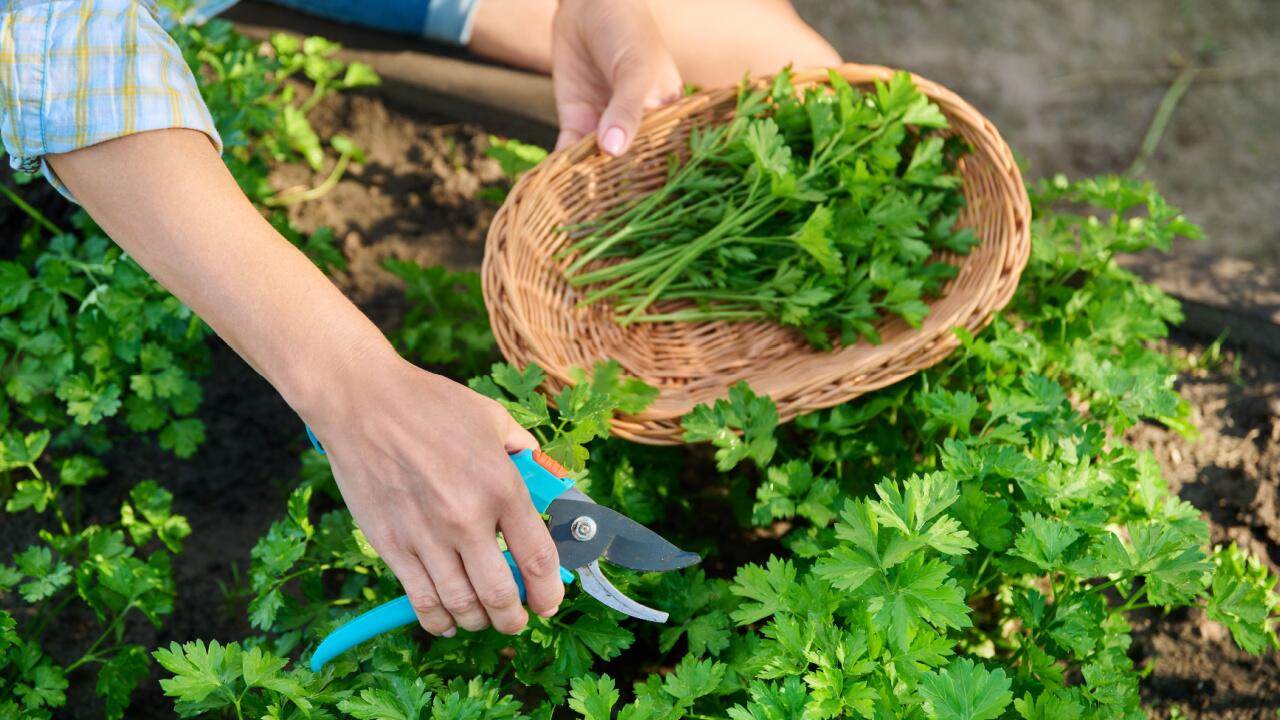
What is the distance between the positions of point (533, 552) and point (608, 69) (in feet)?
4.52

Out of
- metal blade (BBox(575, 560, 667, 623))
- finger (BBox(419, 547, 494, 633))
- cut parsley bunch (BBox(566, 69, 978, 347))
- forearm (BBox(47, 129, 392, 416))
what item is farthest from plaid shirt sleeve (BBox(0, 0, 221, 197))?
cut parsley bunch (BBox(566, 69, 978, 347))

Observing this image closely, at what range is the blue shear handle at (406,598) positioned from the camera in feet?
4.89

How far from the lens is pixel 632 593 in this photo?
182 centimetres

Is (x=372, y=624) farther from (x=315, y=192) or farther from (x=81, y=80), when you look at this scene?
(x=315, y=192)

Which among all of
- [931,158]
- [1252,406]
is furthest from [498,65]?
[1252,406]

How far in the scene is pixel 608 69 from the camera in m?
2.40

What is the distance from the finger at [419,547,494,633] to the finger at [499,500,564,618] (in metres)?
0.03

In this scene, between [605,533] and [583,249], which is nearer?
[605,533]

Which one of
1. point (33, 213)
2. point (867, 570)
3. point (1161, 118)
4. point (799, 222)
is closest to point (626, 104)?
point (799, 222)

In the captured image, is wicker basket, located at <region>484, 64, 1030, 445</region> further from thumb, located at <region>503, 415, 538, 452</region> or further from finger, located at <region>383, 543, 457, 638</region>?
finger, located at <region>383, 543, 457, 638</region>

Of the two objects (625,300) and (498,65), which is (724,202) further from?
(498,65)

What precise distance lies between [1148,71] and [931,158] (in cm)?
188

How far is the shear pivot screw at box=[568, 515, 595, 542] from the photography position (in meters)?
1.46

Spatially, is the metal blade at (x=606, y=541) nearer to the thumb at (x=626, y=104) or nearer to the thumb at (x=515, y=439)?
the thumb at (x=515, y=439)
